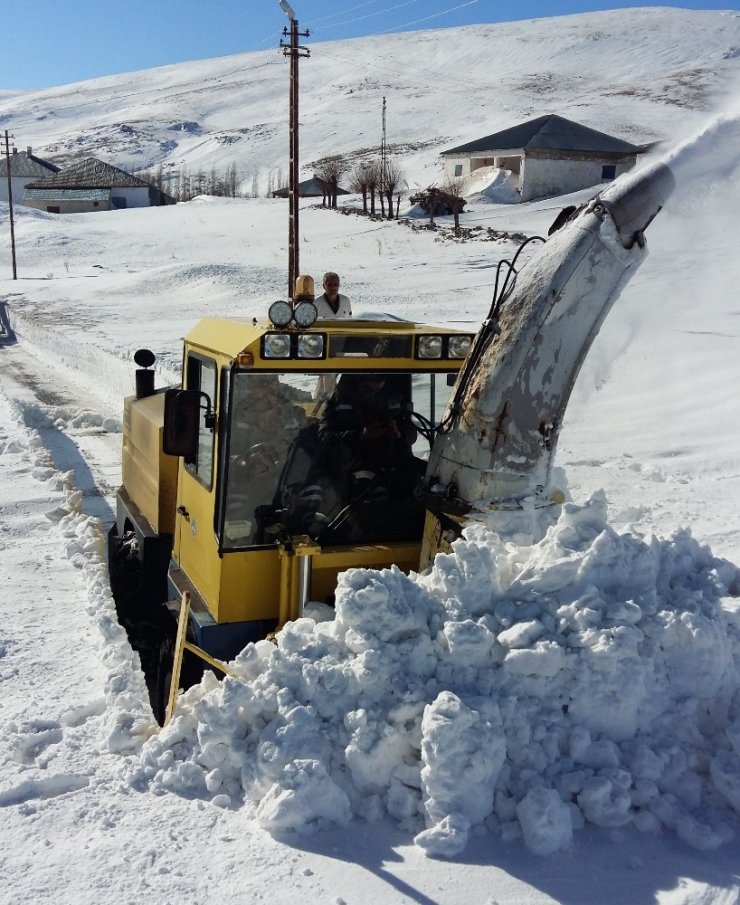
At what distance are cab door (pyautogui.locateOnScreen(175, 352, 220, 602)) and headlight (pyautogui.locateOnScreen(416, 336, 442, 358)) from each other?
965mm

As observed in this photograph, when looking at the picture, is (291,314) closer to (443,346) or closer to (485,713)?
(443,346)

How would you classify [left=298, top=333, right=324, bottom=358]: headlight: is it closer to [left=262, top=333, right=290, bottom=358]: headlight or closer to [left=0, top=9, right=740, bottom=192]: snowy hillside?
[left=262, top=333, right=290, bottom=358]: headlight

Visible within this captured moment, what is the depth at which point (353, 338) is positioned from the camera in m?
4.09

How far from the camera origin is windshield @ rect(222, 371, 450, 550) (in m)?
4.01

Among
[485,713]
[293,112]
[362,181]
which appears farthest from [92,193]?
[485,713]

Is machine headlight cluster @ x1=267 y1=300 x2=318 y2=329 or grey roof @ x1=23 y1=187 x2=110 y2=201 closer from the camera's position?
machine headlight cluster @ x1=267 y1=300 x2=318 y2=329

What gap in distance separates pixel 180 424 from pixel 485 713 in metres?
1.91

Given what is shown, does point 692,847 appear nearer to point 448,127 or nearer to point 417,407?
point 417,407

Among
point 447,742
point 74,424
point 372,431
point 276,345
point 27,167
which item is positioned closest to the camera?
point 447,742

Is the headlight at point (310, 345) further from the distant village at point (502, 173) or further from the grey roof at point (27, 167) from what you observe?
the grey roof at point (27, 167)

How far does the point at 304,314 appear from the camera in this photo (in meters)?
4.03

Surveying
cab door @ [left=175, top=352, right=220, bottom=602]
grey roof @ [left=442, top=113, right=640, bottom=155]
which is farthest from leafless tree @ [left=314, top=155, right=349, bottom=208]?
cab door @ [left=175, top=352, right=220, bottom=602]

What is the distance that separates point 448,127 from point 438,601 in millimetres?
85561

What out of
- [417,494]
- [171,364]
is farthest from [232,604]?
[171,364]
